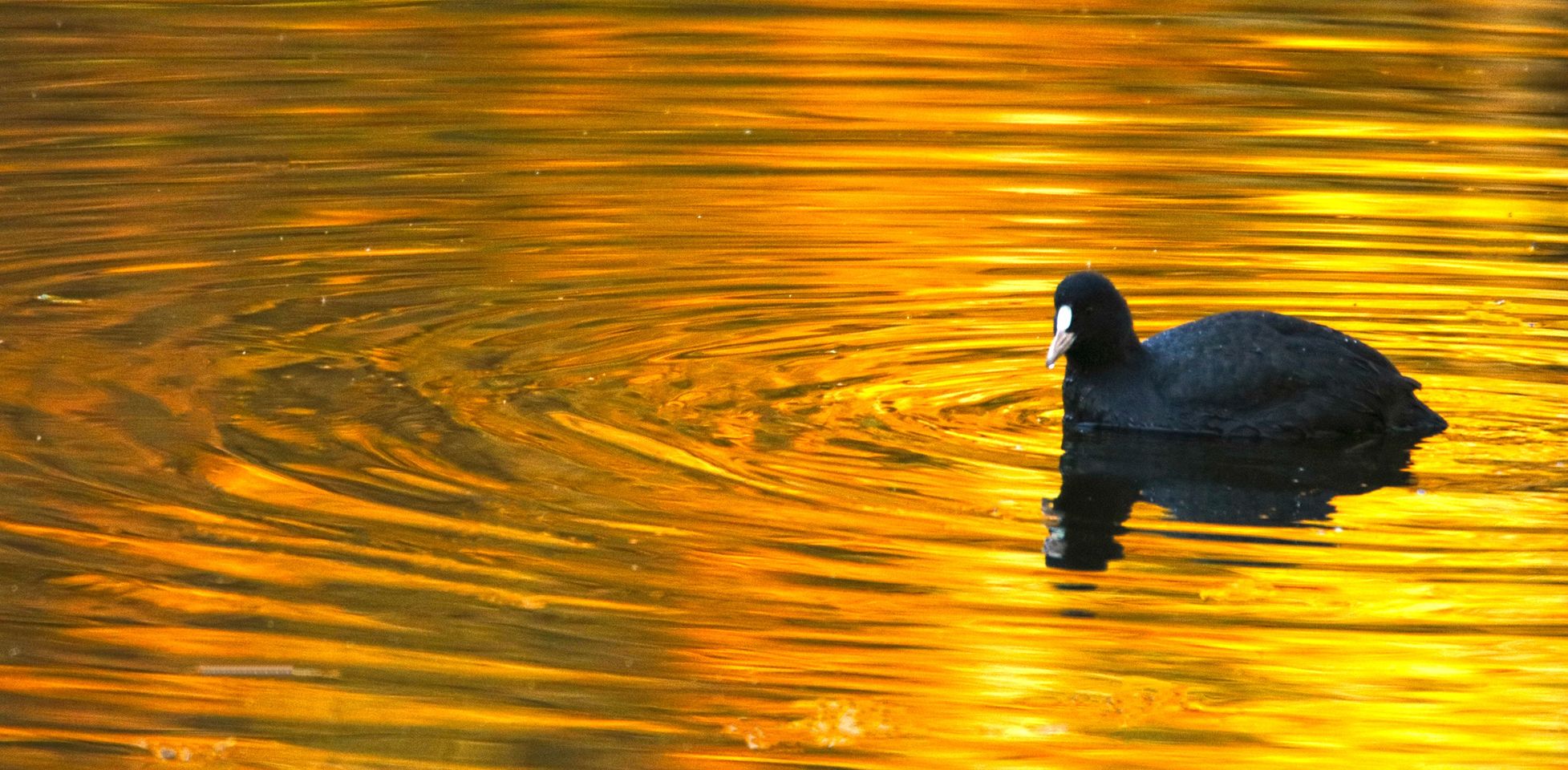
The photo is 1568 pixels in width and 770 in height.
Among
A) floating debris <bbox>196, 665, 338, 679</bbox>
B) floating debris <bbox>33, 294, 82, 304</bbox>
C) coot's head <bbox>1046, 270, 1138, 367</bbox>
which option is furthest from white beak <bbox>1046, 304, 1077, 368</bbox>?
floating debris <bbox>33, 294, 82, 304</bbox>

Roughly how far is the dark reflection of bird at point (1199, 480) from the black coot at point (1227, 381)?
0.06 meters

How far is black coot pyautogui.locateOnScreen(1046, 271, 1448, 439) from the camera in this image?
8969 mm

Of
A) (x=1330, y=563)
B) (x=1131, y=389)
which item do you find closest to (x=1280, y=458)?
(x=1131, y=389)

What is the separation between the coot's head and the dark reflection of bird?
1.01 ft

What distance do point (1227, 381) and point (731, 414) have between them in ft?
5.84

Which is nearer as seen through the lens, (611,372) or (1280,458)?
(1280,458)

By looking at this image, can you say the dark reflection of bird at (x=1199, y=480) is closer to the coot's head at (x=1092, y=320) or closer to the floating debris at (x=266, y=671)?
the coot's head at (x=1092, y=320)

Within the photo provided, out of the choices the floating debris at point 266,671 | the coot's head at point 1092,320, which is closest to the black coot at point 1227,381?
the coot's head at point 1092,320

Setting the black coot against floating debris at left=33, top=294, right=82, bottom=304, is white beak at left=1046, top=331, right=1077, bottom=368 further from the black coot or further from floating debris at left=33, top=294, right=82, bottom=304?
floating debris at left=33, top=294, right=82, bottom=304

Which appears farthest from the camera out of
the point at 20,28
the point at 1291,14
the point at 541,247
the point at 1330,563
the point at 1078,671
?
the point at 1291,14

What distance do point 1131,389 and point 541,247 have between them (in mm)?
3874

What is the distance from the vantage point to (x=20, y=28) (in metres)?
18.1

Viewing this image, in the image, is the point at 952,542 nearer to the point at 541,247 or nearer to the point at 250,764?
the point at 250,764

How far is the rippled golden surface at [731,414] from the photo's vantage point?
6504 mm
